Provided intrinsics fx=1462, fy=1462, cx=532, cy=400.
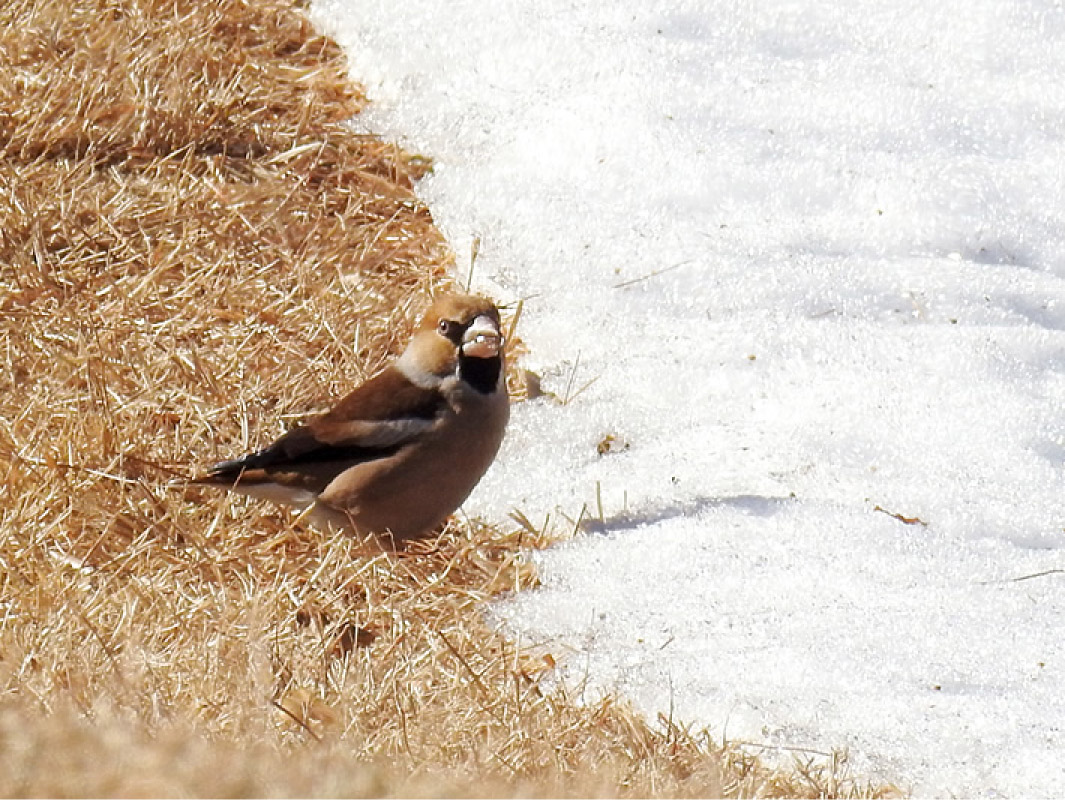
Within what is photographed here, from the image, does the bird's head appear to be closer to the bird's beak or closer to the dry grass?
the bird's beak

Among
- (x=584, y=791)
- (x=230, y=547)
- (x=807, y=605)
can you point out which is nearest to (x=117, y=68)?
(x=230, y=547)

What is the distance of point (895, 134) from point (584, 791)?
4925mm

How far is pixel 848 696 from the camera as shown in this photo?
3174mm

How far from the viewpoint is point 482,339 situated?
3.76 m

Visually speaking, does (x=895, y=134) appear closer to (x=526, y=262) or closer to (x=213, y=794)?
(x=526, y=262)

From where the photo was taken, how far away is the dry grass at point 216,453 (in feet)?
6.30

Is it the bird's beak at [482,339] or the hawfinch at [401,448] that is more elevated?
the bird's beak at [482,339]

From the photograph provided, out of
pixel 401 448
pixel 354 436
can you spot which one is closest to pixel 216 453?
pixel 354 436

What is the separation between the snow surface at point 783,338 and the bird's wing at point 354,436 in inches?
19.4

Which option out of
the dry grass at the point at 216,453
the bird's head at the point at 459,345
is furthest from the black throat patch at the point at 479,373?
the dry grass at the point at 216,453

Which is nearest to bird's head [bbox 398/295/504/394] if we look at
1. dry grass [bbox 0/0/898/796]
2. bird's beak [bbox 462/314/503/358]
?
bird's beak [bbox 462/314/503/358]

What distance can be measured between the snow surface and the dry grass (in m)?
0.26

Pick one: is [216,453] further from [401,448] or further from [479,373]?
[479,373]

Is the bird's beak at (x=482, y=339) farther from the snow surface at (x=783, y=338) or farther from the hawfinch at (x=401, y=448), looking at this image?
the snow surface at (x=783, y=338)
